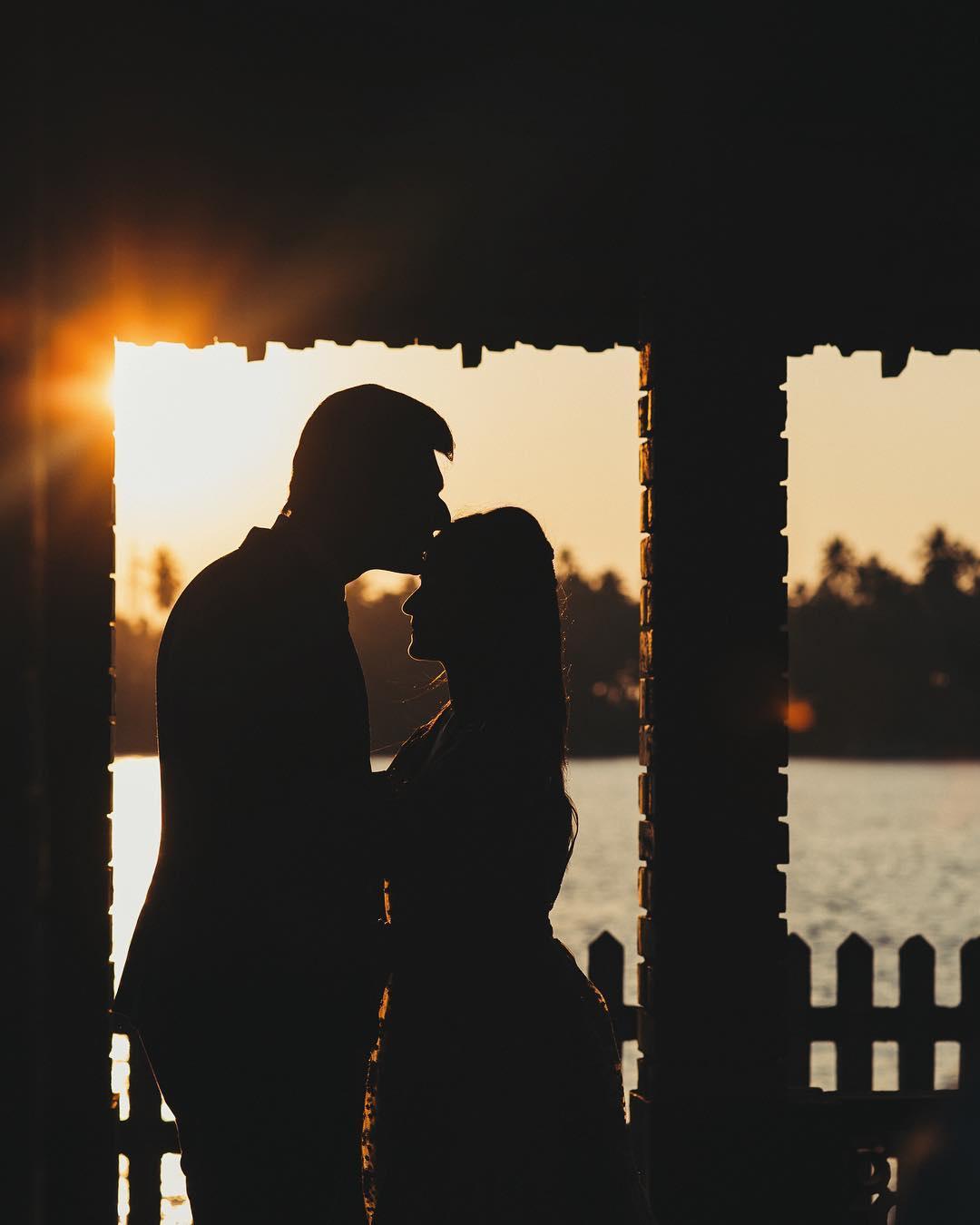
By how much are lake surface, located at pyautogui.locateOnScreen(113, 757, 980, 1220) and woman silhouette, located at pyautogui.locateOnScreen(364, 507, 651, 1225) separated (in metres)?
2.37

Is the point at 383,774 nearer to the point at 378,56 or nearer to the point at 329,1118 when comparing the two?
the point at 329,1118

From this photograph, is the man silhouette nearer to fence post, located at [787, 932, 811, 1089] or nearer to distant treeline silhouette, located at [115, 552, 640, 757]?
fence post, located at [787, 932, 811, 1089]

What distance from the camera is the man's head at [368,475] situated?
2670 mm

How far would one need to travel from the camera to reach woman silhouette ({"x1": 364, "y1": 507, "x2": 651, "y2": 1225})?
107 inches

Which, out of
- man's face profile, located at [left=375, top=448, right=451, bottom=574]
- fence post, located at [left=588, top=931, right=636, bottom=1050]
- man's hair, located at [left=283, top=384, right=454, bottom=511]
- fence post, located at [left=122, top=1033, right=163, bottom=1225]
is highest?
man's hair, located at [left=283, top=384, right=454, bottom=511]

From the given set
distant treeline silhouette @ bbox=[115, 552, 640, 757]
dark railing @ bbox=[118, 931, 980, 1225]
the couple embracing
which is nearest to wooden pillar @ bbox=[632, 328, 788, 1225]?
the couple embracing

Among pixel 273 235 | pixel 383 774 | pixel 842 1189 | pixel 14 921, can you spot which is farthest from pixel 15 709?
pixel 842 1189

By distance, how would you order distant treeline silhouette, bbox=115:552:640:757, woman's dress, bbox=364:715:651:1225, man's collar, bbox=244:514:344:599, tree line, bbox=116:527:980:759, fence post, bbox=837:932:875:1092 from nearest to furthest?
man's collar, bbox=244:514:344:599, woman's dress, bbox=364:715:651:1225, fence post, bbox=837:932:875:1092, distant treeline silhouette, bbox=115:552:640:757, tree line, bbox=116:527:980:759

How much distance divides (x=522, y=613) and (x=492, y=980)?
0.77 metres

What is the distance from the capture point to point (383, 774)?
Answer: 2900 mm

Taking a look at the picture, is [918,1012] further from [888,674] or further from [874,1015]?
[888,674]

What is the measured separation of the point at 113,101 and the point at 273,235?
1.86ft

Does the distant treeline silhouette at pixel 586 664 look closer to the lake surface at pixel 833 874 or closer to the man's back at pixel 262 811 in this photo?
the lake surface at pixel 833 874

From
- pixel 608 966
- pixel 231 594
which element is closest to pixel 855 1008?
pixel 608 966
